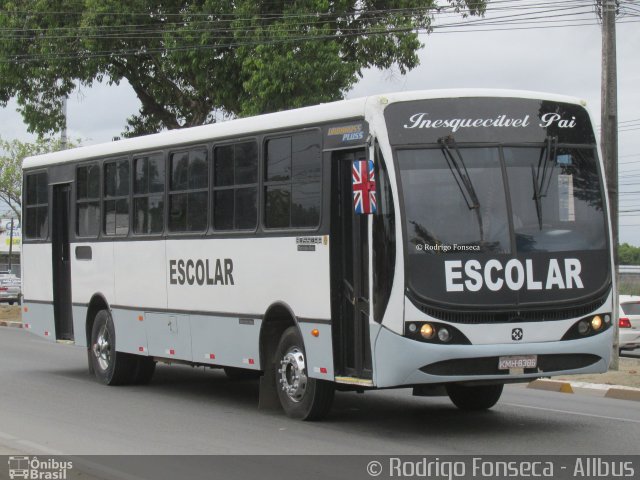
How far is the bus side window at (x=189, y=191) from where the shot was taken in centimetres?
1420

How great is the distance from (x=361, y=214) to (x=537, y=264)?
1753 millimetres

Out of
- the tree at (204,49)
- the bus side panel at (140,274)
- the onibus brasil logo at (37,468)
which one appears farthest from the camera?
the tree at (204,49)

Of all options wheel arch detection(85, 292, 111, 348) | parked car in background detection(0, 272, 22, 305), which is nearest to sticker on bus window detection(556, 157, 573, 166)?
wheel arch detection(85, 292, 111, 348)

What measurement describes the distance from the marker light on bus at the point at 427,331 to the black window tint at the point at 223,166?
383cm

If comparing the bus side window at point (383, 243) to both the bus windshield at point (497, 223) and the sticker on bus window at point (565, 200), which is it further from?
the sticker on bus window at point (565, 200)

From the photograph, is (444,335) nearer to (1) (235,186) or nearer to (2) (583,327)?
(2) (583,327)

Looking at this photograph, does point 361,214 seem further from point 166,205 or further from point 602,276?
point 166,205

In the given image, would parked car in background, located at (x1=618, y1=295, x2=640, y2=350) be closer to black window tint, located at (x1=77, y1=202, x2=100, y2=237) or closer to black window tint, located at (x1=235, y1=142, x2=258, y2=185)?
black window tint, located at (x1=77, y1=202, x2=100, y2=237)

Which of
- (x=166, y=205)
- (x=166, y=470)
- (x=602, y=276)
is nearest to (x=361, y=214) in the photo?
(x=602, y=276)

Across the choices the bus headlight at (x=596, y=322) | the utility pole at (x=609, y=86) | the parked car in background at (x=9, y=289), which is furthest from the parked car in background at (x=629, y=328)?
the parked car in background at (x=9, y=289)

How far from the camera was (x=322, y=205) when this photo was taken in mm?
11906

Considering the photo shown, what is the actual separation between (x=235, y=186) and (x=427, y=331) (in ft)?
12.3

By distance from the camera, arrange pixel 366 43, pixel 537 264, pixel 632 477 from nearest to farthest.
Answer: pixel 632 477 → pixel 537 264 → pixel 366 43

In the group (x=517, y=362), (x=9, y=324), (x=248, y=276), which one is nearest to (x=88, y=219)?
(x=248, y=276)
